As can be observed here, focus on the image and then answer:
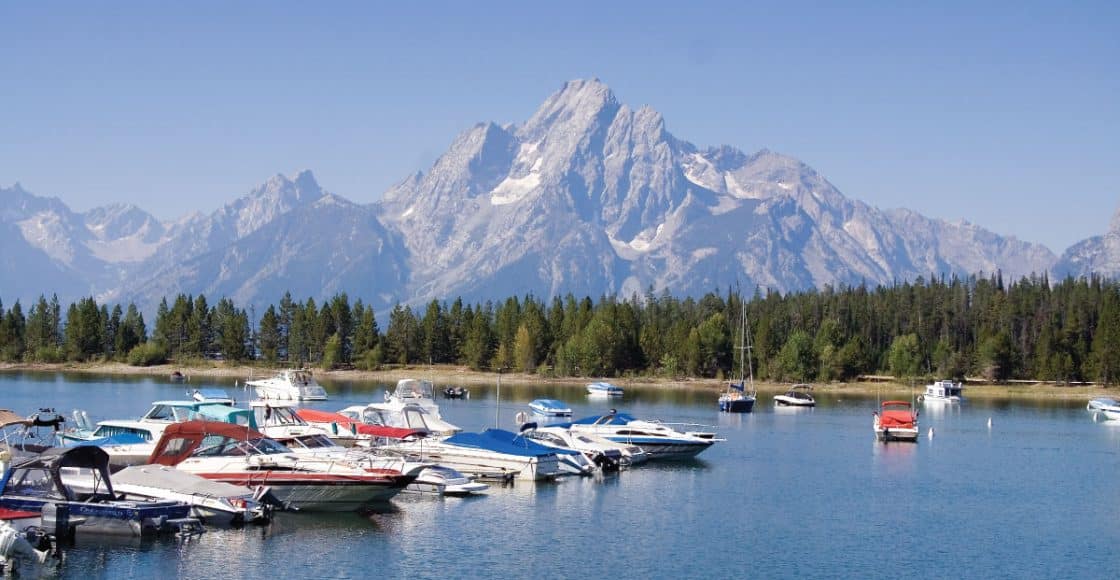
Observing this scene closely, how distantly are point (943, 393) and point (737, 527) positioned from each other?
121 metres

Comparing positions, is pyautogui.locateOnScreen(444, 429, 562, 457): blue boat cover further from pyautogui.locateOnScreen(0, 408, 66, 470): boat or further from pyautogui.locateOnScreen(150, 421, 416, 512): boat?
pyautogui.locateOnScreen(0, 408, 66, 470): boat

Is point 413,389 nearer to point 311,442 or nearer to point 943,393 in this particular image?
point 311,442

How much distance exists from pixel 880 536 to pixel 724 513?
753 cm

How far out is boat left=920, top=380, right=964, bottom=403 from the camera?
541 ft

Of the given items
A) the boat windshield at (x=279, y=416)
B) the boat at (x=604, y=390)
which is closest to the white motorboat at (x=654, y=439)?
the boat windshield at (x=279, y=416)

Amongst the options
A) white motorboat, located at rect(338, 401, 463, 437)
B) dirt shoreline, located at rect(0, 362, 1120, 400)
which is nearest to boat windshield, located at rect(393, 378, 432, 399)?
white motorboat, located at rect(338, 401, 463, 437)

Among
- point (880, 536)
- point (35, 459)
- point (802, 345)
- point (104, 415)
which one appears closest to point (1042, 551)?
point (880, 536)

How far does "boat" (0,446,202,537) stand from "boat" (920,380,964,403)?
13311 cm

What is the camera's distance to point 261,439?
54.9 meters

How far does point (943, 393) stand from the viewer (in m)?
168

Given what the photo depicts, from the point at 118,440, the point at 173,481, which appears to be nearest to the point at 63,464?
the point at 173,481

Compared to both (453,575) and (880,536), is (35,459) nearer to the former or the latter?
(453,575)

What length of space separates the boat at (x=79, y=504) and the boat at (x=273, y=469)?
19.5ft

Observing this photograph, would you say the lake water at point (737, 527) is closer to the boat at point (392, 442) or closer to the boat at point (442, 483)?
the boat at point (442, 483)
